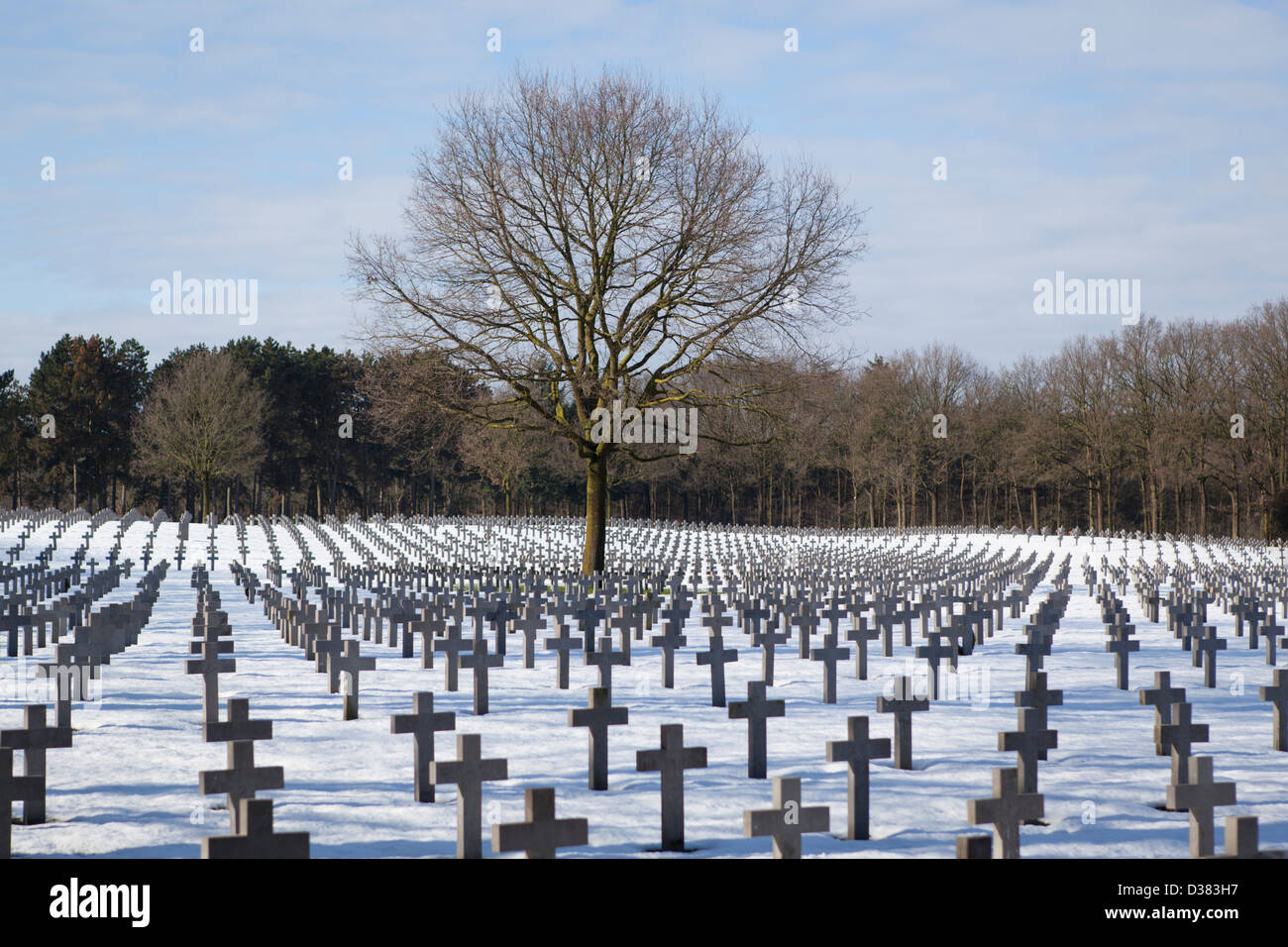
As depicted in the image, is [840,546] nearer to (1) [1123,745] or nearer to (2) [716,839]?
(1) [1123,745]

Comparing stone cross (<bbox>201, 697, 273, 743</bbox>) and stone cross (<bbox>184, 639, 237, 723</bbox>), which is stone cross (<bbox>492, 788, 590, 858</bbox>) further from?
stone cross (<bbox>184, 639, 237, 723</bbox>)

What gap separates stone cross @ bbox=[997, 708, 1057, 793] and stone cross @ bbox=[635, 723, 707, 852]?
1.72 metres

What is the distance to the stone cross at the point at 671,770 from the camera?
204 inches

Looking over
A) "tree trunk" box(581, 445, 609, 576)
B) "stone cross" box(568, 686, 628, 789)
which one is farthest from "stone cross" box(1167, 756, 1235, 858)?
"tree trunk" box(581, 445, 609, 576)

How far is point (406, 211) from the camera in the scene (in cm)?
2284

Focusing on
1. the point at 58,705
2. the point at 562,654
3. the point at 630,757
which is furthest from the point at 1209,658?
the point at 58,705

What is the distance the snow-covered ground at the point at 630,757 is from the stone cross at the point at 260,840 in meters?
0.71

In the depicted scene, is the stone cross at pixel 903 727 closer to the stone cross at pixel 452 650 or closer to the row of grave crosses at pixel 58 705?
the stone cross at pixel 452 650

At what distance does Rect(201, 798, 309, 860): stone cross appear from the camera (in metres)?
4.10

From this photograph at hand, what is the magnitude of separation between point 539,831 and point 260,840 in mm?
1055

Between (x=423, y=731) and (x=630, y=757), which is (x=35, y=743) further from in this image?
(x=630, y=757)

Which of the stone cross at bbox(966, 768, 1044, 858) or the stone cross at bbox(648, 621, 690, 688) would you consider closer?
the stone cross at bbox(966, 768, 1044, 858)
